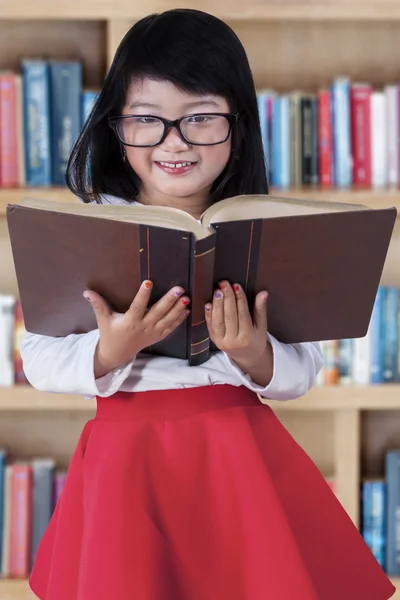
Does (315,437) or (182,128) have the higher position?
(182,128)

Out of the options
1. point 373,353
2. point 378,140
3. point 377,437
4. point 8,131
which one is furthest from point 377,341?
point 8,131

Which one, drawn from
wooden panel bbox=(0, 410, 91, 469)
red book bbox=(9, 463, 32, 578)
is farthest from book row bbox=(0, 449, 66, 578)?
wooden panel bbox=(0, 410, 91, 469)

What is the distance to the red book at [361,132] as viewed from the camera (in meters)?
1.86

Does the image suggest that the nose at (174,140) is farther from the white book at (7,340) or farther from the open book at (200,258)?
the white book at (7,340)

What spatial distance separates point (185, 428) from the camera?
0.93m

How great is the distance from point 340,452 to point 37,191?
810 mm

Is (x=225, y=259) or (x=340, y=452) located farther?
(x=340, y=452)

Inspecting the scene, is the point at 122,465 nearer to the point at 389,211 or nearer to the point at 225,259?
the point at 225,259

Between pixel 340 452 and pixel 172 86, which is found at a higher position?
pixel 172 86

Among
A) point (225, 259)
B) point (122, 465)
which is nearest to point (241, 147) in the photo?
point (225, 259)

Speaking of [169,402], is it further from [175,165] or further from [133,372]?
[175,165]

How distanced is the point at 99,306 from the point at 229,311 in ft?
0.41

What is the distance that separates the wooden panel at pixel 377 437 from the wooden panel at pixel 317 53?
0.72 metres

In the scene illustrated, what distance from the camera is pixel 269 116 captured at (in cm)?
185
